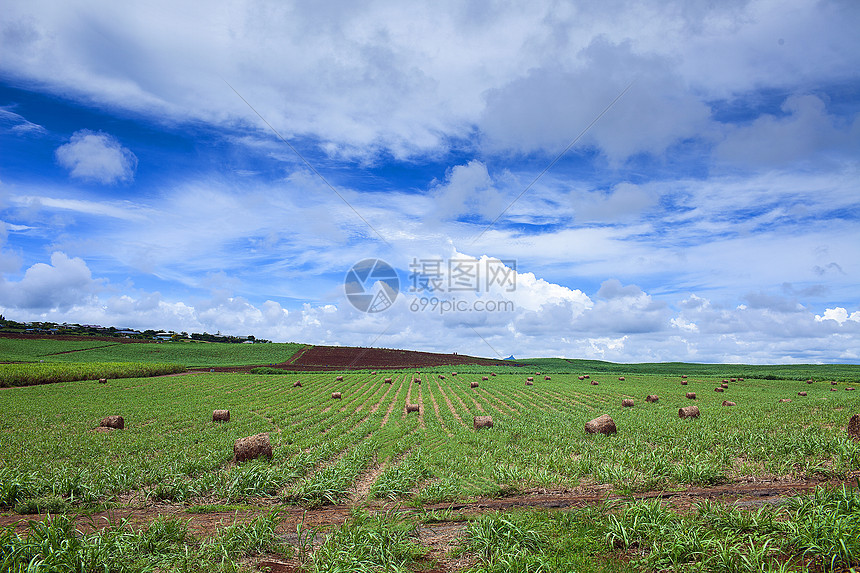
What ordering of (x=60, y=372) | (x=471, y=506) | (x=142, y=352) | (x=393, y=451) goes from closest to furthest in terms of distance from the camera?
(x=471, y=506) < (x=393, y=451) < (x=60, y=372) < (x=142, y=352)

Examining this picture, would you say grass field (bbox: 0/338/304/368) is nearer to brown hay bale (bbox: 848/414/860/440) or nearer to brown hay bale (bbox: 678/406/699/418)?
brown hay bale (bbox: 678/406/699/418)

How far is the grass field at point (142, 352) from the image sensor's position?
7406 centimetres

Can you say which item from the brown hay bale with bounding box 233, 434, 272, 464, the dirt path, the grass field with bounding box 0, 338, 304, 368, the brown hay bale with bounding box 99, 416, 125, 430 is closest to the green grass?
the grass field with bounding box 0, 338, 304, 368

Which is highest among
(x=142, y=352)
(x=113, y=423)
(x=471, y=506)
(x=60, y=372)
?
(x=471, y=506)

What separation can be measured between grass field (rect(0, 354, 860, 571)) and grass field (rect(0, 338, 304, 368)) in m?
63.2

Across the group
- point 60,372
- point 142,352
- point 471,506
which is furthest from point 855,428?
point 142,352

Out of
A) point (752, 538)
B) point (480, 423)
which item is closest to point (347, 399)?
point (480, 423)

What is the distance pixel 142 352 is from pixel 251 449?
91.6 meters

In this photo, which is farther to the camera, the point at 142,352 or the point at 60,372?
the point at 142,352

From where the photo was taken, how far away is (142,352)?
282 ft

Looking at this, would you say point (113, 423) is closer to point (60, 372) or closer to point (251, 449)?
point (251, 449)

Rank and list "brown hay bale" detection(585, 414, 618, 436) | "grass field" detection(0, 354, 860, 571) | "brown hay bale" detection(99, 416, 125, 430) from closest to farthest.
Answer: "grass field" detection(0, 354, 860, 571) → "brown hay bale" detection(585, 414, 618, 436) → "brown hay bale" detection(99, 416, 125, 430)

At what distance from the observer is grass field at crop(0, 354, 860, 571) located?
20.5ft

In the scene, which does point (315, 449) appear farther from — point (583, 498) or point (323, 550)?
point (583, 498)
